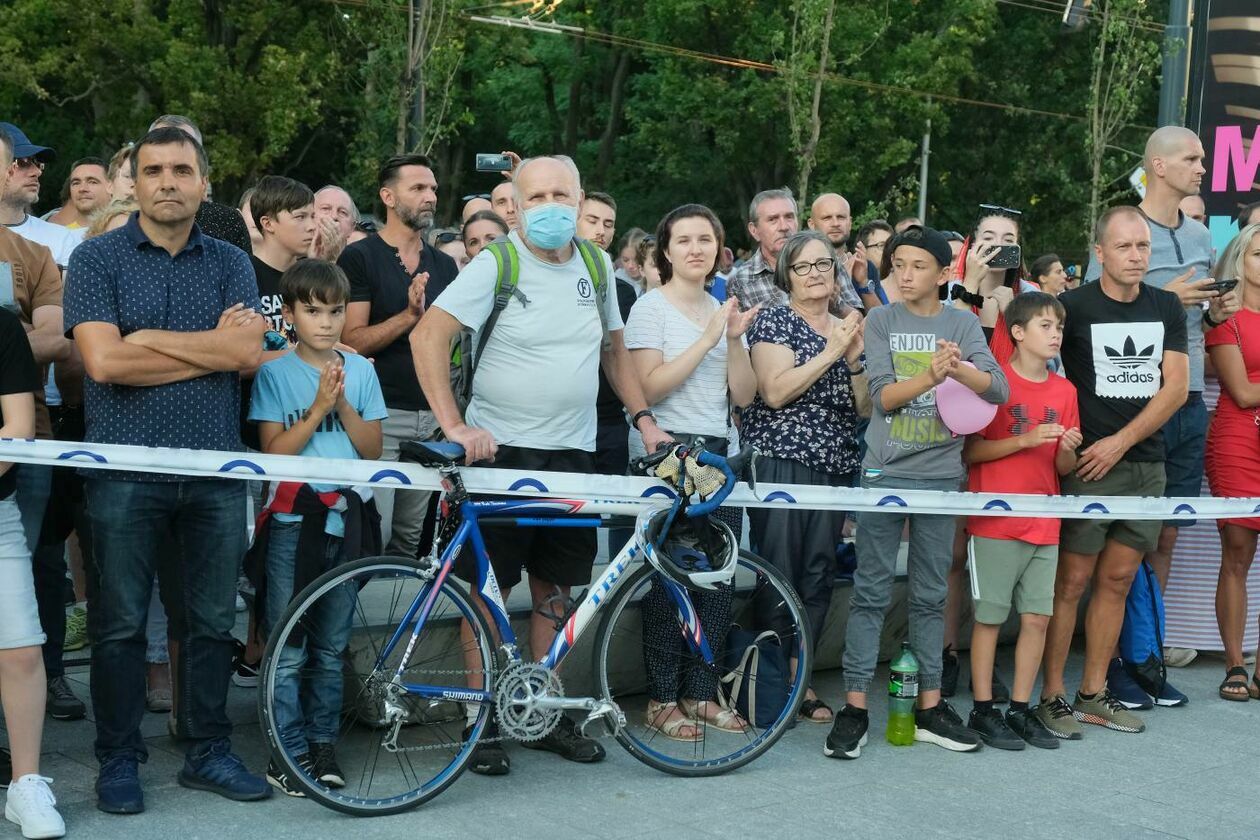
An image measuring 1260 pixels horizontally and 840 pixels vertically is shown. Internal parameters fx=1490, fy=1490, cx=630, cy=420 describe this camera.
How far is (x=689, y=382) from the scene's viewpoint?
19.4 ft

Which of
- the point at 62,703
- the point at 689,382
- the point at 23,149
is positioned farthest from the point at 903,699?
the point at 23,149

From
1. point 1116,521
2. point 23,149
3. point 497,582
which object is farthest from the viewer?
point 1116,521

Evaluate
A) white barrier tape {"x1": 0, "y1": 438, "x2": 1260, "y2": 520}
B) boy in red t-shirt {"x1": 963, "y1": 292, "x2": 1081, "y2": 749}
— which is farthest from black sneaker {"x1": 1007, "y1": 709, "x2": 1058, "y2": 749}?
white barrier tape {"x1": 0, "y1": 438, "x2": 1260, "y2": 520}

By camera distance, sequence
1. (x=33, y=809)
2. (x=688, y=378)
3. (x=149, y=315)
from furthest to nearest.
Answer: (x=688, y=378) < (x=149, y=315) < (x=33, y=809)

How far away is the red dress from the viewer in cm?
681

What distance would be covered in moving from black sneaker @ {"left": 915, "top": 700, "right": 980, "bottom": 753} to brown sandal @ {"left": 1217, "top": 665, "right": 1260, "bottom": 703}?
1570mm

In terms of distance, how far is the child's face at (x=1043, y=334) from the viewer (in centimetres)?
593

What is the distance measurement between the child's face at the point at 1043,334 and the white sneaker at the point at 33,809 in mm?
3934

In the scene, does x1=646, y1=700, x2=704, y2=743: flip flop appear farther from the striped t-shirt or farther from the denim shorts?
the denim shorts

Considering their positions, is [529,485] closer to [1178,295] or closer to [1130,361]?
[1130,361]

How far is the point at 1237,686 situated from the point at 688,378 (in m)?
2.98

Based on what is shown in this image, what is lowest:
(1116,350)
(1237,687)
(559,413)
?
(1237,687)

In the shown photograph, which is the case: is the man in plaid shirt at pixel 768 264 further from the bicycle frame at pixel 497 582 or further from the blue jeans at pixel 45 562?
the blue jeans at pixel 45 562

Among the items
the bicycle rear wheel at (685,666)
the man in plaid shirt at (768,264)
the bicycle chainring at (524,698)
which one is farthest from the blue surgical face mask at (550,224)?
the man in plaid shirt at (768,264)
